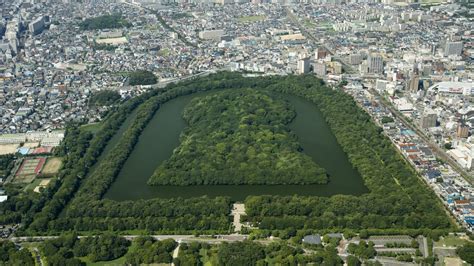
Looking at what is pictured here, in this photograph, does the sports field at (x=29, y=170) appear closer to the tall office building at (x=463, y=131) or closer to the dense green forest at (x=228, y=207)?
the dense green forest at (x=228, y=207)

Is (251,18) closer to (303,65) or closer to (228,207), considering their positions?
(303,65)

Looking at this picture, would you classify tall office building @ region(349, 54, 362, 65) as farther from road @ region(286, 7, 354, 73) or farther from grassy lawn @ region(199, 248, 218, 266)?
grassy lawn @ region(199, 248, 218, 266)

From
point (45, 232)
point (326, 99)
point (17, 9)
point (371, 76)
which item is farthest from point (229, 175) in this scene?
point (17, 9)

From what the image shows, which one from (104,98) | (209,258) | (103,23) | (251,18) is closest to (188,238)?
(209,258)

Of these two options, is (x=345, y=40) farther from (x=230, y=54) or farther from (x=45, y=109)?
(x=45, y=109)

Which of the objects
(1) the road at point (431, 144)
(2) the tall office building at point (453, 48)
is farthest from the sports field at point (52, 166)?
(2) the tall office building at point (453, 48)
